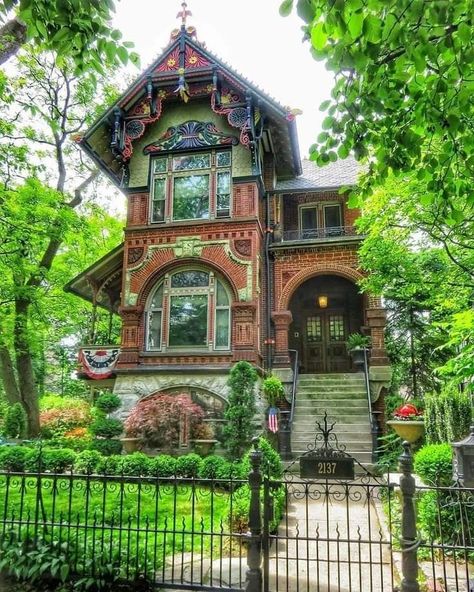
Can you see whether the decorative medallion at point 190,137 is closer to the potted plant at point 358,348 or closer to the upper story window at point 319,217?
the upper story window at point 319,217

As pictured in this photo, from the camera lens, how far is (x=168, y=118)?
14.7 metres

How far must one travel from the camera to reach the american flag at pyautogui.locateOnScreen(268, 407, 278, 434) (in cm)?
1149

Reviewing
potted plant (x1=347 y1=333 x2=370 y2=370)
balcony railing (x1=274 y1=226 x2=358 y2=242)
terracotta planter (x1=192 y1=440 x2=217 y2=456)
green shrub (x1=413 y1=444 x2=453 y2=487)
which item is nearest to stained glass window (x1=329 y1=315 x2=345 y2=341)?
potted plant (x1=347 y1=333 x2=370 y2=370)

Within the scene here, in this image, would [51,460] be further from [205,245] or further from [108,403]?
[205,245]

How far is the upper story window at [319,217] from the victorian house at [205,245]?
0.81 feet

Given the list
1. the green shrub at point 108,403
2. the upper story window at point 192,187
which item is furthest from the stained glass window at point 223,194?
the green shrub at point 108,403

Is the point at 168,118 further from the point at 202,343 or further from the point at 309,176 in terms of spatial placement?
the point at 202,343

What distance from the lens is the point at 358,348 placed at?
13727mm

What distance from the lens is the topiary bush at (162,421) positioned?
34.5 feet

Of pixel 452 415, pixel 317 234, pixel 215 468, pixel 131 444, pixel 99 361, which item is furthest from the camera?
pixel 317 234

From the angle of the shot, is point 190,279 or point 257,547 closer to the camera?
point 257,547

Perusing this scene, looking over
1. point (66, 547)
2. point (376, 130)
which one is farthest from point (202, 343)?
point (376, 130)

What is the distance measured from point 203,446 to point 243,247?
558 centimetres

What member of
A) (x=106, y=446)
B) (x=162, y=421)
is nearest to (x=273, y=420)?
(x=162, y=421)
